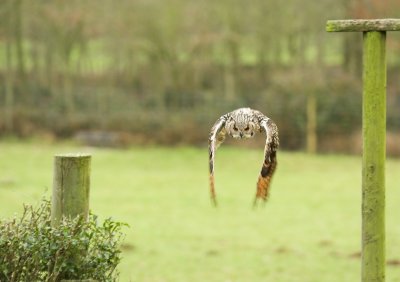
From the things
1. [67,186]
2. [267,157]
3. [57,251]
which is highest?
[267,157]

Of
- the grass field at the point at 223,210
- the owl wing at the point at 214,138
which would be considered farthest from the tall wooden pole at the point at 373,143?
the grass field at the point at 223,210

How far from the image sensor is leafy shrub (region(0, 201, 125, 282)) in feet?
16.7

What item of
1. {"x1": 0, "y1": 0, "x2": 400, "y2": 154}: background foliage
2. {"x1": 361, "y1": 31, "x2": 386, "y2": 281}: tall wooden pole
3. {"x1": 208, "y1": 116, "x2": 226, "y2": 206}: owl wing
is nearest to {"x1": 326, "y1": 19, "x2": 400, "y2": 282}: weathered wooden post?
{"x1": 361, "y1": 31, "x2": 386, "y2": 281}: tall wooden pole

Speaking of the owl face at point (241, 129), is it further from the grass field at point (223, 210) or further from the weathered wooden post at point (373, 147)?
the grass field at point (223, 210)

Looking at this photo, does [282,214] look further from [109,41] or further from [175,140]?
[109,41]

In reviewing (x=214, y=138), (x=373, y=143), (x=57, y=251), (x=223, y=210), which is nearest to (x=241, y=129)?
(x=214, y=138)

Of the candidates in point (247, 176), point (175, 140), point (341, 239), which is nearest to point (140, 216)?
point (341, 239)

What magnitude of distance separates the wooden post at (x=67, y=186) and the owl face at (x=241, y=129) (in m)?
2.02

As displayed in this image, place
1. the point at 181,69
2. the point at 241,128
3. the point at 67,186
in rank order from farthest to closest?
the point at 181,69, the point at 67,186, the point at 241,128

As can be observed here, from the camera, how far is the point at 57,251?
505cm

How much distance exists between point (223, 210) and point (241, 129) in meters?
15.7

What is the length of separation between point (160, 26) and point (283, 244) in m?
19.1

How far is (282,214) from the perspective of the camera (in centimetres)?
1850

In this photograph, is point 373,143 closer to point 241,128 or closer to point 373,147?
point 373,147
